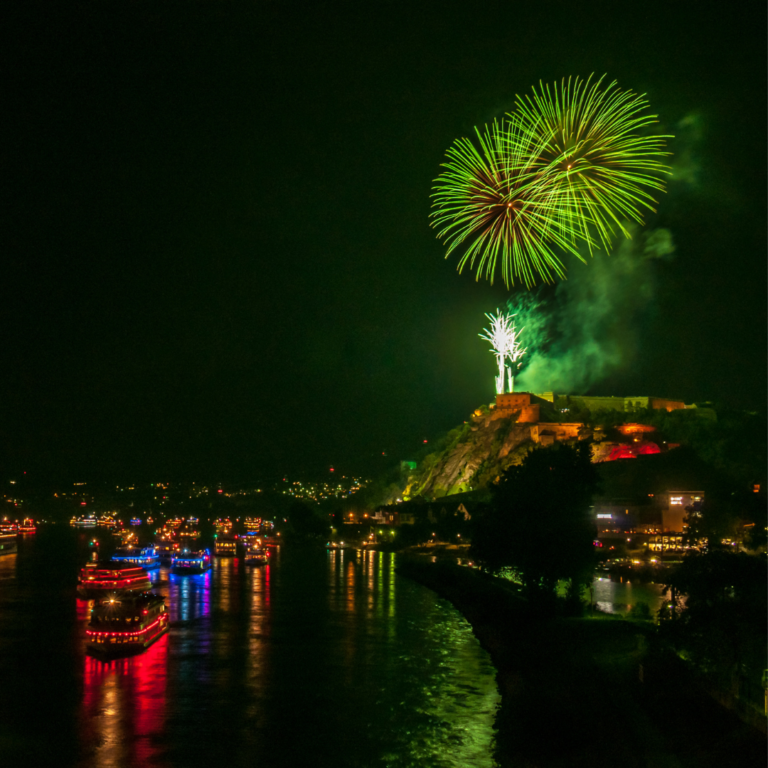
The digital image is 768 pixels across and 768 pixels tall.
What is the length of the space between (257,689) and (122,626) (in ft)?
21.7

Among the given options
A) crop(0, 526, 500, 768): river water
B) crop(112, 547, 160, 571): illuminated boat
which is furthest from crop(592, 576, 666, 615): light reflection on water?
crop(112, 547, 160, 571): illuminated boat

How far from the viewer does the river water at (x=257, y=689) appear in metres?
15.3

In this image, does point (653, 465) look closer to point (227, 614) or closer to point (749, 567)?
point (227, 614)

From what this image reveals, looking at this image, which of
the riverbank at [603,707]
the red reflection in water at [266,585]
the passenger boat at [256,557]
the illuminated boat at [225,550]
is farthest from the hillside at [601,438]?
the riverbank at [603,707]

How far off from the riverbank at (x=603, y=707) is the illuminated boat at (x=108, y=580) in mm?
22591

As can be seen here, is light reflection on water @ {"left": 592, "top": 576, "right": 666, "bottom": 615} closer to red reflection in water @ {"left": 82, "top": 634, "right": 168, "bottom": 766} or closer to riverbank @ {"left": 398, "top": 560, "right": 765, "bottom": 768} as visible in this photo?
riverbank @ {"left": 398, "top": 560, "right": 765, "bottom": 768}

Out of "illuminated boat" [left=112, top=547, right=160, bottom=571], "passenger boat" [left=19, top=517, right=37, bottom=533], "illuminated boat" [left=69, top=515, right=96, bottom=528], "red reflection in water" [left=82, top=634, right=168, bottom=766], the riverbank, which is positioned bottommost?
"illuminated boat" [left=69, top=515, right=96, bottom=528]

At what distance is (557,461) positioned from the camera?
29469 mm

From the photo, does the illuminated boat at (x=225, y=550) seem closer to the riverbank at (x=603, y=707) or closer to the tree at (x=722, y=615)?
the riverbank at (x=603, y=707)

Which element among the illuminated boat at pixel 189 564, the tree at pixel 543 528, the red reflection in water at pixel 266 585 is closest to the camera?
the tree at pixel 543 528

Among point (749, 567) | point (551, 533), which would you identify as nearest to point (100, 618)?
point (551, 533)

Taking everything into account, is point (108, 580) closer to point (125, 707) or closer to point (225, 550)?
point (125, 707)

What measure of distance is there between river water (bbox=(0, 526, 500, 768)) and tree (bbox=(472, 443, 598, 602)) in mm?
2945

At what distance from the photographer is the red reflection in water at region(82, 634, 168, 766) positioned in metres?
15.2
